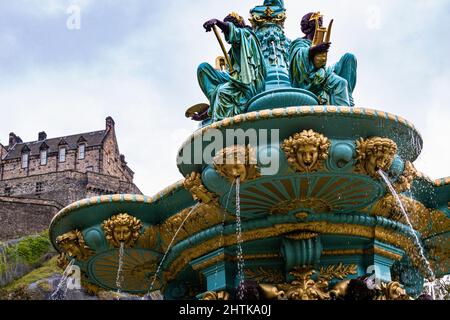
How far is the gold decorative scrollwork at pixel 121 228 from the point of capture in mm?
10625

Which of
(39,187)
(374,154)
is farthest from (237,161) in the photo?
(39,187)

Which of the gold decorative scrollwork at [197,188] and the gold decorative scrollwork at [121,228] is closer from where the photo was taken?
the gold decorative scrollwork at [197,188]

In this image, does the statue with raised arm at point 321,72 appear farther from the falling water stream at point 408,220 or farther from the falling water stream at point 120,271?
the falling water stream at point 120,271

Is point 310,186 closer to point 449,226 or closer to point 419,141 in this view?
point 419,141

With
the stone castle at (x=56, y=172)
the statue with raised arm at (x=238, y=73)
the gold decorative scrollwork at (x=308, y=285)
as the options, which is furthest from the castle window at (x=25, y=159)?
the gold decorative scrollwork at (x=308, y=285)

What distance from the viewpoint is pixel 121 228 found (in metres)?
10.6

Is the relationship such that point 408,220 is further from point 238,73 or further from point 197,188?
point 238,73

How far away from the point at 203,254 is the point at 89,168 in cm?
8742

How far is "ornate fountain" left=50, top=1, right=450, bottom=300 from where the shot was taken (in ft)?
29.8

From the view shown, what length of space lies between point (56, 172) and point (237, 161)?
84806mm

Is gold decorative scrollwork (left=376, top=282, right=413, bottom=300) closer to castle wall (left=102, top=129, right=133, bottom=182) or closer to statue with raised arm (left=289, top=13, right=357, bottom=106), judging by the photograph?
statue with raised arm (left=289, top=13, right=357, bottom=106)

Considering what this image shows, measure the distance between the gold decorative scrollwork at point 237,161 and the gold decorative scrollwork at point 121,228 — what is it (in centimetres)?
205

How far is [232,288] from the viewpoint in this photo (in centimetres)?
1029

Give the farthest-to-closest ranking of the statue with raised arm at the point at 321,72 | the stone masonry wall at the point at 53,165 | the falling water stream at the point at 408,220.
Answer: the stone masonry wall at the point at 53,165 → the statue with raised arm at the point at 321,72 → the falling water stream at the point at 408,220
